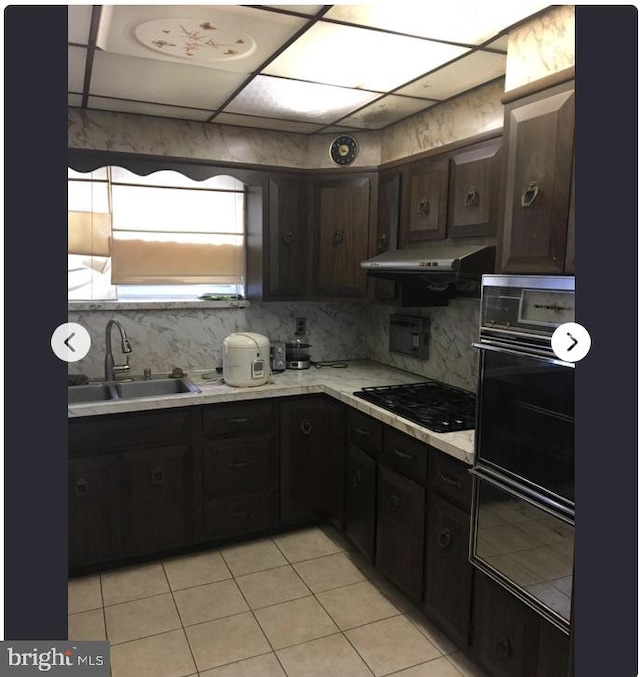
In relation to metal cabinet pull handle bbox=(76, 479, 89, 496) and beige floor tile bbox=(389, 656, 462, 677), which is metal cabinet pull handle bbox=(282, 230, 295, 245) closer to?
metal cabinet pull handle bbox=(76, 479, 89, 496)

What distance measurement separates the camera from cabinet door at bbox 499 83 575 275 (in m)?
1.34

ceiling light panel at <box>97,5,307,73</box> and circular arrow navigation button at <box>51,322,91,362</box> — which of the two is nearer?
circular arrow navigation button at <box>51,322,91,362</box>

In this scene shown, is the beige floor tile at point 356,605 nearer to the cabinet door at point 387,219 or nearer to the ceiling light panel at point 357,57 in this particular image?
the cabinet door at point 387,219

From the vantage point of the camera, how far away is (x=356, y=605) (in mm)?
2113

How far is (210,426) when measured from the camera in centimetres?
240

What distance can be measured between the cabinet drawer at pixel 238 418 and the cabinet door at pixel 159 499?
135 millimetres

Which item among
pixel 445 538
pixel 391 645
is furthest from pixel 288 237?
pixel 391 645

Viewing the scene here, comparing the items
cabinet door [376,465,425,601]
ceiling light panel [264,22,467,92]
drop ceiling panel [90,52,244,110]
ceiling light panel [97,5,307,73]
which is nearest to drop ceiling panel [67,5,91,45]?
ceiling light panel [97,5,307,73]

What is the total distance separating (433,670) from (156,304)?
1910 mm

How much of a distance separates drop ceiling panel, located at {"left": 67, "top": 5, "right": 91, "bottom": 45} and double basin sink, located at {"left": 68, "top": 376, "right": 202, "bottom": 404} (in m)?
1.30

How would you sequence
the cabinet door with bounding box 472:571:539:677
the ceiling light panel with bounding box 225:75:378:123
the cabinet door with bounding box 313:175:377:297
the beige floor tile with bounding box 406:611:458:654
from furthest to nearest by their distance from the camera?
the cabinet door with bounding box 313:175:377:297 → the ceiling light panel with bounding box 225:75:378:123 → the beige floor tile with bounding box 406:611:458:654 → the cabinet door with bounding box 472:571:539:677

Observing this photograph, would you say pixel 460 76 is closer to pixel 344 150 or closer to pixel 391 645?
pixel 344 150

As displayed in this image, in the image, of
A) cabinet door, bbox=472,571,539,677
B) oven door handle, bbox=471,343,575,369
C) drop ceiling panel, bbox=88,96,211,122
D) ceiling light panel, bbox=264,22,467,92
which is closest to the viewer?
oven door handle, bbox=471,343,575,369

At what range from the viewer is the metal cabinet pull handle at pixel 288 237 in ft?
9.13
